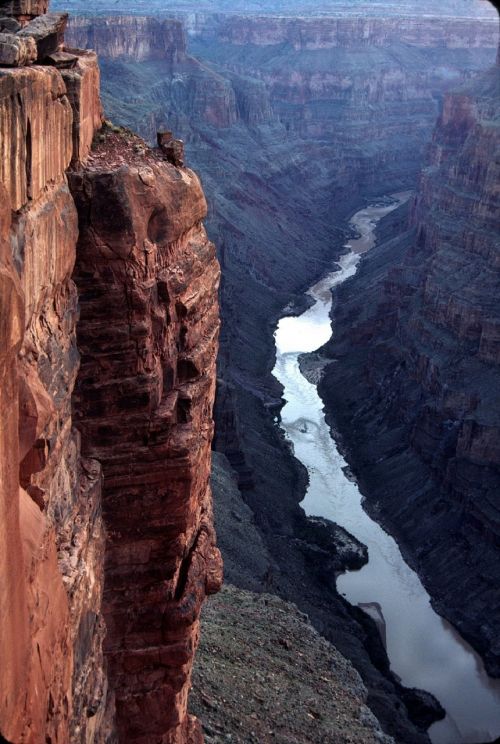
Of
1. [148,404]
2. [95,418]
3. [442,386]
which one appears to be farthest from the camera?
[442,386]

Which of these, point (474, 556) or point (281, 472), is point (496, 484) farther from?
point (281, 472)

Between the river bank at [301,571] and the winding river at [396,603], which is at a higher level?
the river bank at [301,571]

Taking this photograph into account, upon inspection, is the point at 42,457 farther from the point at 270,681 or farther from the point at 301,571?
the point at 301,571

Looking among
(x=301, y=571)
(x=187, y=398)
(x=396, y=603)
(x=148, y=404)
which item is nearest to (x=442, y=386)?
(x=396, y=603)

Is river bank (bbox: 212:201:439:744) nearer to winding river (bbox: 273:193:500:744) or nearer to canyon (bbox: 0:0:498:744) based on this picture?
canyon (bbox: 0:0:498:744)

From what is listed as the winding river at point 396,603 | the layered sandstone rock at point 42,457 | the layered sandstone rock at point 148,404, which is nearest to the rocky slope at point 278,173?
the winding river at point 396,603

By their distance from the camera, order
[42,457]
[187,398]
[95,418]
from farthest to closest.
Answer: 1. [187,398]
2. [95,418]
3. [42,457]

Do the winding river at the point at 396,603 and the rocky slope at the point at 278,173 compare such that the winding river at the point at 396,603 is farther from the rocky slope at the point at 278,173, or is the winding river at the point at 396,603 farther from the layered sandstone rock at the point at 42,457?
the layered sandstone rock at the point at 42,457
